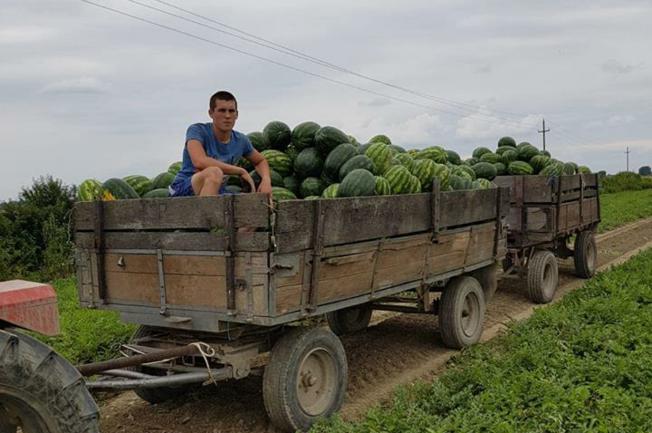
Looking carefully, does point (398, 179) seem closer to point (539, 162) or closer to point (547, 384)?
point (547, 384)

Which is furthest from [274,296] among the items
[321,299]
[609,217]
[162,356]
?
[609,217]

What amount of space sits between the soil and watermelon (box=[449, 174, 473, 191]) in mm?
1890

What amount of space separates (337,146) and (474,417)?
3.19m

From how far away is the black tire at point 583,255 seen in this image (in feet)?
39.0

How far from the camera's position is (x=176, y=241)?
4715 millimetres

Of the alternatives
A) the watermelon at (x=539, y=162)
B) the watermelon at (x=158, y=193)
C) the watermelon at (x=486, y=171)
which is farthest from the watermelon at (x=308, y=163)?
the watermelon at (x=539, y=162)

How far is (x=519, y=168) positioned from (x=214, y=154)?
728 centimetres

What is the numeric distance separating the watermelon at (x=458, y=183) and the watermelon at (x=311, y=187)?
186cm

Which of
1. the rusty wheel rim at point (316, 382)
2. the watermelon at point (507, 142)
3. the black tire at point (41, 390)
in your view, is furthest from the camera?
the watermelon at point (507, 142)

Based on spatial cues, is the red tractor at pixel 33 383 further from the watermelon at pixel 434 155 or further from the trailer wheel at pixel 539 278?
the trailer wheel at pixel 539 278

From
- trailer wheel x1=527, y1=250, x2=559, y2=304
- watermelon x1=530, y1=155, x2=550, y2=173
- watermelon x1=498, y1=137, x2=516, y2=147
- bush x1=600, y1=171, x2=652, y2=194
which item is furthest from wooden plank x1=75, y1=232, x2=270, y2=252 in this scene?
bush x1=600, y1=171, x2=652, y2=194

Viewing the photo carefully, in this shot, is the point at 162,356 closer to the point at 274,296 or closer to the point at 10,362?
the point at 274,296

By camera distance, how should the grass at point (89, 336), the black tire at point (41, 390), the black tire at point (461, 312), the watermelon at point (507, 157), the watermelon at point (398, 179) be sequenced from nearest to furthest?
the black tire at point (41, 390) < the watermelon at point (398, 179) < the black tire at point (461, 312) < the grass at point (89, 336) < the watermelon at point (507, 157)

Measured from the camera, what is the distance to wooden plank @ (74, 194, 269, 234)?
4383 millimetres
